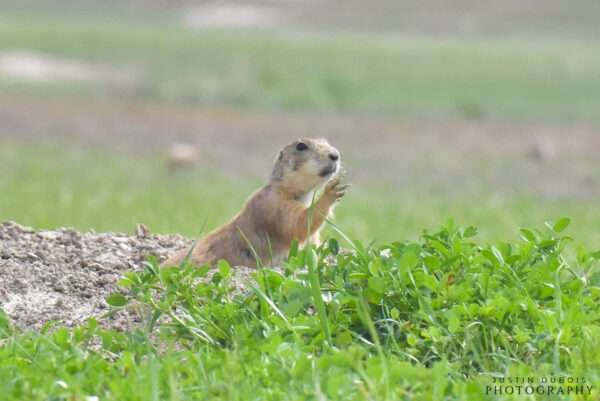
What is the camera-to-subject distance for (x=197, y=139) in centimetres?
2217

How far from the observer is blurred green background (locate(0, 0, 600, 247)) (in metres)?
14.2

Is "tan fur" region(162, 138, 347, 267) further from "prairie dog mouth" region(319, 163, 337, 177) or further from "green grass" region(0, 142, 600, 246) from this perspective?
"green grass" region(0, 142, 600, 246)

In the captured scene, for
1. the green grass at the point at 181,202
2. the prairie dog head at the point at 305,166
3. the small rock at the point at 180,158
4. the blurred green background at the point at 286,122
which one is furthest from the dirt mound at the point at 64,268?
the small rock at the point at 180,158

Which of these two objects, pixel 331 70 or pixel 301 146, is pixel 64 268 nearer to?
pixel 301 146

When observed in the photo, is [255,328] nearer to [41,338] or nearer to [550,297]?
[41,338]

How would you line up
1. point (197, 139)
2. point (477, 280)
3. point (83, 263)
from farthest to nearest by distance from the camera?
1. point (197, 139)
2. point (83, 263)
3. point (477, 280)

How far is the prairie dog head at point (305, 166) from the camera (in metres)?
7.39

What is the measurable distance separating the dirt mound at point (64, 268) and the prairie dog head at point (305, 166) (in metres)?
0.70

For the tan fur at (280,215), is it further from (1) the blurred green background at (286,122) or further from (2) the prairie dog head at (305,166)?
(1) the blurred green background at (286,122)

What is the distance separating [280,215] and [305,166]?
340 mm

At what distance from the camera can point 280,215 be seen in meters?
7.34

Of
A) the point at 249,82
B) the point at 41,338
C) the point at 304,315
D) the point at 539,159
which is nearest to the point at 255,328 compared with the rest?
the point at 304,315

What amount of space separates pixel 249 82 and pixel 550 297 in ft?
77.1

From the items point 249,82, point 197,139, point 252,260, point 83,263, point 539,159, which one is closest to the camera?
point 83,263
